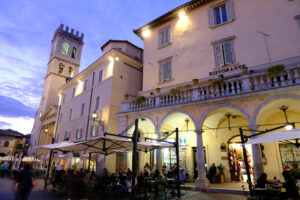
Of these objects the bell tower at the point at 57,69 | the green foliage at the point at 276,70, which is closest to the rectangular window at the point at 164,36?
the green foliage at the point at 276,70

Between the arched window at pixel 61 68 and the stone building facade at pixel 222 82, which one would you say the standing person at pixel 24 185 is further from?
the arched window at pixel 61 68

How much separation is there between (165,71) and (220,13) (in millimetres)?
6301

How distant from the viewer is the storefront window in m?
12.0

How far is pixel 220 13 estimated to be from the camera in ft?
51.8

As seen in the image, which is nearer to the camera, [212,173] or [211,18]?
[212,173]

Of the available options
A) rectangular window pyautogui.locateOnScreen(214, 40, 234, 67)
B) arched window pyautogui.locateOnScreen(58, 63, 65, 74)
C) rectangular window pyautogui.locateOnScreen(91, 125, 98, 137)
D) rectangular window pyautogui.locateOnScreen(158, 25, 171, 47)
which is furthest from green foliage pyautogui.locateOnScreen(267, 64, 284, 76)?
arched window pyautogui.locateOnScreen(58, 63, 65, 74)

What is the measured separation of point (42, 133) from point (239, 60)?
3880 centimetres

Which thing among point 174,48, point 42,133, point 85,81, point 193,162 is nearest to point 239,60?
point 174,48

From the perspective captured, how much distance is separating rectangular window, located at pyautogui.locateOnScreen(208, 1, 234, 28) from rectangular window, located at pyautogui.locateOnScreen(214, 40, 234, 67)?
1.91 meters

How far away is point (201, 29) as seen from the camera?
16.3 metres

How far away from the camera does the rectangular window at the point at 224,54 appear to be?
1424cm

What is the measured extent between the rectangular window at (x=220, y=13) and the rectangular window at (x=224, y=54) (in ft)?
6.27

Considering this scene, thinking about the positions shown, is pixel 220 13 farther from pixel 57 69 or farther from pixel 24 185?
pixel 57 69

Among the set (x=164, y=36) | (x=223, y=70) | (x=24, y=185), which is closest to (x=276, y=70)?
(x=223, y=70)
